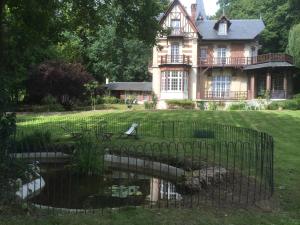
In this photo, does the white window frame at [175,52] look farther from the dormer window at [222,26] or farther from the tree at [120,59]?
the tree at [120,59]

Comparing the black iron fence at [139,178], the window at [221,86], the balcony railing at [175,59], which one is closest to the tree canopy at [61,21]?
the black iron fence at [139,178]

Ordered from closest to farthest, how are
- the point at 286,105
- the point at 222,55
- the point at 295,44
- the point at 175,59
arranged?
the point at 286,105, the point at 295,44, the point at 175,59, the point at 222,55

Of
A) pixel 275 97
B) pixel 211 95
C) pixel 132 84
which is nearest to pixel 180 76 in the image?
pixel 211 95

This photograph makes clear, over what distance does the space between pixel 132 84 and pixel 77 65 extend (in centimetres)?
1672

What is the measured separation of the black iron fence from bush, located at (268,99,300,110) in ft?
66.5

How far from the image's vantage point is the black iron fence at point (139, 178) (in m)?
9.06

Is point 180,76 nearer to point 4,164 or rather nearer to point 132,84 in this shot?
point 132,84

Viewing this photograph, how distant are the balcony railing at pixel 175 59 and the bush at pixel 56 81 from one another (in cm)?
922

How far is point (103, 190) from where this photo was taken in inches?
423

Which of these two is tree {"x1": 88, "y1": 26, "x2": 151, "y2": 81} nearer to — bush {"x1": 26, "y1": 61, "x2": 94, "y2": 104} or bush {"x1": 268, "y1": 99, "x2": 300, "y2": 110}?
bush {"x1": 26, "y1": 61, "x2": 94, "y2": 104}

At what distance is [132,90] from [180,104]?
1619 cm

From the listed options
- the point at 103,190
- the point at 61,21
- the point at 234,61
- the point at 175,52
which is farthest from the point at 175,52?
the point at 103,190

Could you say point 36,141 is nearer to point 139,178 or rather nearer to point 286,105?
point 139,178

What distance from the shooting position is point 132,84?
5831 cm
